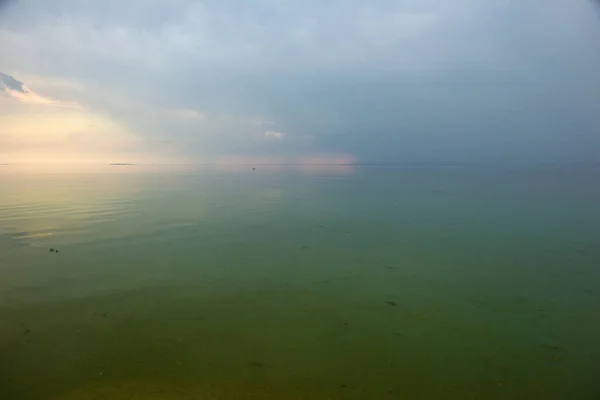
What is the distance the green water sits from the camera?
4148mm

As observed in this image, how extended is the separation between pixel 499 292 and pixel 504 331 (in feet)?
5.53

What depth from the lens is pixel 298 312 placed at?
5.87 m

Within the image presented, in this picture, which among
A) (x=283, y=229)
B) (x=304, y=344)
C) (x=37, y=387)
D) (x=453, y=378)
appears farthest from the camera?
(x=283, y=229)

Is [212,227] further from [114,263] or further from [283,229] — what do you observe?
[114,263]

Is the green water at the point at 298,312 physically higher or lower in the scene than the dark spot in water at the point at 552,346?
higher

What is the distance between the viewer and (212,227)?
12.2 m

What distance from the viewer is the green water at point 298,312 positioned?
4.15 m

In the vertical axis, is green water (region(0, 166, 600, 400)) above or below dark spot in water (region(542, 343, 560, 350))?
above

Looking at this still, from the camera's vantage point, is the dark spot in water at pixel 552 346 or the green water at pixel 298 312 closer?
the green water at pixel 298 312

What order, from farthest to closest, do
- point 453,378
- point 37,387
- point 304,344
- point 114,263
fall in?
point 114,263 < point 304,344 < point 453,378 < point 37,387

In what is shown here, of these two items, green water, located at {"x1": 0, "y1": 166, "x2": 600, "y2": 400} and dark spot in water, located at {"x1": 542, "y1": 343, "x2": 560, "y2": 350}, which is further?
dark spot in water, located at {"x1": 542, "y1": 343, "x2": 560, "y2": 350}

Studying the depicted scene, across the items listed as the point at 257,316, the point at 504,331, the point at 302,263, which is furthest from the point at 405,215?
the point at 257,316

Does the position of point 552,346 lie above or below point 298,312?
below

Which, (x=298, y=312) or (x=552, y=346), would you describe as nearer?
(x=552, y=346)
